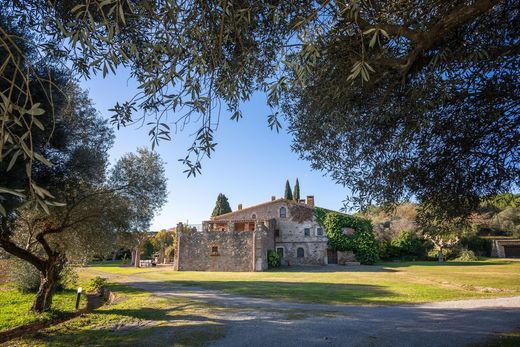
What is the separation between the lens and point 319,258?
40.7m

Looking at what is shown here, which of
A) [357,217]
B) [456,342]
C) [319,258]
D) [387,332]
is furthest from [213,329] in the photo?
[357,217]

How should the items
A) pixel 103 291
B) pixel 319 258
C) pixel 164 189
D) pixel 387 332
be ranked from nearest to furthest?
pixel 387 332, pixel 164 189, pixel 103 291, pixel 319 258

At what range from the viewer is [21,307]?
14.7 metres

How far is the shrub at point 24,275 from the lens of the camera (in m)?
18.3

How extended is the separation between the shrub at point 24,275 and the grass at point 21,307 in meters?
0.43

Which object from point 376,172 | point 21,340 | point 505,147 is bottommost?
point 21,340

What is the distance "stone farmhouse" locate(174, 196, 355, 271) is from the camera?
35.4 m

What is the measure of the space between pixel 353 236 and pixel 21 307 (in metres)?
A: 33.5

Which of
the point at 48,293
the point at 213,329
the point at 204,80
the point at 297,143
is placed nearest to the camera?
the point at 204,80

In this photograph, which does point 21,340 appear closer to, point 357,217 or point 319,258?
point 319,258

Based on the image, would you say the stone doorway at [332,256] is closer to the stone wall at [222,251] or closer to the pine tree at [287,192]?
the stone wall at [222,251]

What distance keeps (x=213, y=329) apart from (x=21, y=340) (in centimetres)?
534

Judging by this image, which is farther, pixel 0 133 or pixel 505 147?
pixel 505 147

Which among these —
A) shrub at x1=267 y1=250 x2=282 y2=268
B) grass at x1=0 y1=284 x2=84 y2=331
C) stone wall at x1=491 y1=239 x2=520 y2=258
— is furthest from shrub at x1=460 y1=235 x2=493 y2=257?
grass at x1=0 y1=284 x2=84 y2=331
